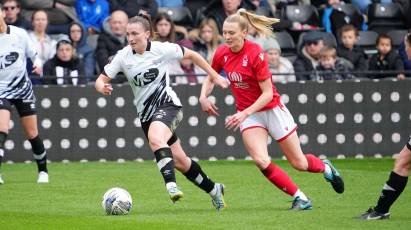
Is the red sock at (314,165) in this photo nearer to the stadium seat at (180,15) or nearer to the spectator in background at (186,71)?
the spectator in background at (186,71)

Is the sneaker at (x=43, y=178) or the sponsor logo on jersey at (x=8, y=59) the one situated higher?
the sponsor logo on jersey at (x=8, y=59)

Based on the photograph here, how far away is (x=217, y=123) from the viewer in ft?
63.0

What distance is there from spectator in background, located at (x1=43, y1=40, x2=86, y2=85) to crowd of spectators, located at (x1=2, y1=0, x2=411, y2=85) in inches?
A: 0.6

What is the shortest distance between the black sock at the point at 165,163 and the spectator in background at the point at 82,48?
8170mm

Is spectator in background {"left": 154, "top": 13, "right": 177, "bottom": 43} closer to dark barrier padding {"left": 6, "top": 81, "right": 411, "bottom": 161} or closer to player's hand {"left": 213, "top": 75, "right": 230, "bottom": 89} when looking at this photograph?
dark barrier padding {"left": 6, "top": 81, "right": 411, "bottom": 161}

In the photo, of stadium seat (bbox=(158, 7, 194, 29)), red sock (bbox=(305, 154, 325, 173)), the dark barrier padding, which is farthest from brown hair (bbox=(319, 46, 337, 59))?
red sock (bbox=(305, 154, 325, 173))

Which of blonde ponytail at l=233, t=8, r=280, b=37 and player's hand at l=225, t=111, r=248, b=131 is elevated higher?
blonde ponytail at l=233, t=8, r=280, b=37

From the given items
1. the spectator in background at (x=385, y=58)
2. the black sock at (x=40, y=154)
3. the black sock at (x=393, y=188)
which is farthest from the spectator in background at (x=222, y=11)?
the black sock at (x=393, y=188)

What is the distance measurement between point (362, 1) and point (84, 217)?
13936 millimetres

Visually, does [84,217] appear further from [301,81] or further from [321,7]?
[321,7]

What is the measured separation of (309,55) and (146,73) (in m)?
8.69

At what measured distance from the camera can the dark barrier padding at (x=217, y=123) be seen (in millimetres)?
18953

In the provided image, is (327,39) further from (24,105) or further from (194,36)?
(24,105)

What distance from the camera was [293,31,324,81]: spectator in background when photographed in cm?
2033
